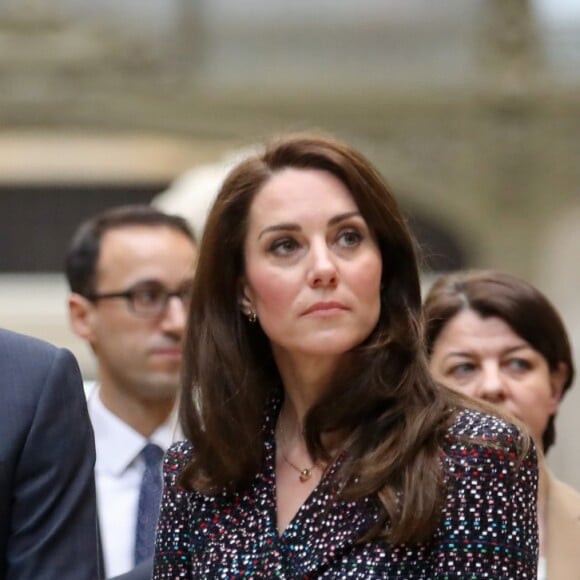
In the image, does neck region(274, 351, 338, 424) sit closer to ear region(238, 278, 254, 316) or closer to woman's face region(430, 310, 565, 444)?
ear region(238, 278, 254, 316)

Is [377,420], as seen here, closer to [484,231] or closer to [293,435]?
[293,435]

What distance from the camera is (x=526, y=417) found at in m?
4.23

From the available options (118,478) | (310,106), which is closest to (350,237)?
(118,478)

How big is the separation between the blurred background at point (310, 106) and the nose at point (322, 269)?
10079 mm

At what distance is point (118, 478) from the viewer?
4598 mm

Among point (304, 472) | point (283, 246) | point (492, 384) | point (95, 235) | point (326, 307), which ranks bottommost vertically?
point (304, 472)

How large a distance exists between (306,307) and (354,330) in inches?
3.6

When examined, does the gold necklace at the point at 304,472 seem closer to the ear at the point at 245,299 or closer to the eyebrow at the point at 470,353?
the ear at the point at 245,299

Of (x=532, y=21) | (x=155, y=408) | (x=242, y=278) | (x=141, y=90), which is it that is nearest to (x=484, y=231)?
(x=532, y=21)

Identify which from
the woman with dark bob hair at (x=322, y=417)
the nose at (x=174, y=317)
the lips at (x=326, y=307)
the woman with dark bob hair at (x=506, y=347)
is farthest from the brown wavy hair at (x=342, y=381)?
the nose at (x=174, y=317)

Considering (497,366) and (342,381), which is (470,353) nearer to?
(497,366)

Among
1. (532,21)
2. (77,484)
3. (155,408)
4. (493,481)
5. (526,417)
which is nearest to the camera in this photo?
(493,481)

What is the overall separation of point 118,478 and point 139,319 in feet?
1.76

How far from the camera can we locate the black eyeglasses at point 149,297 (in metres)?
4.99
